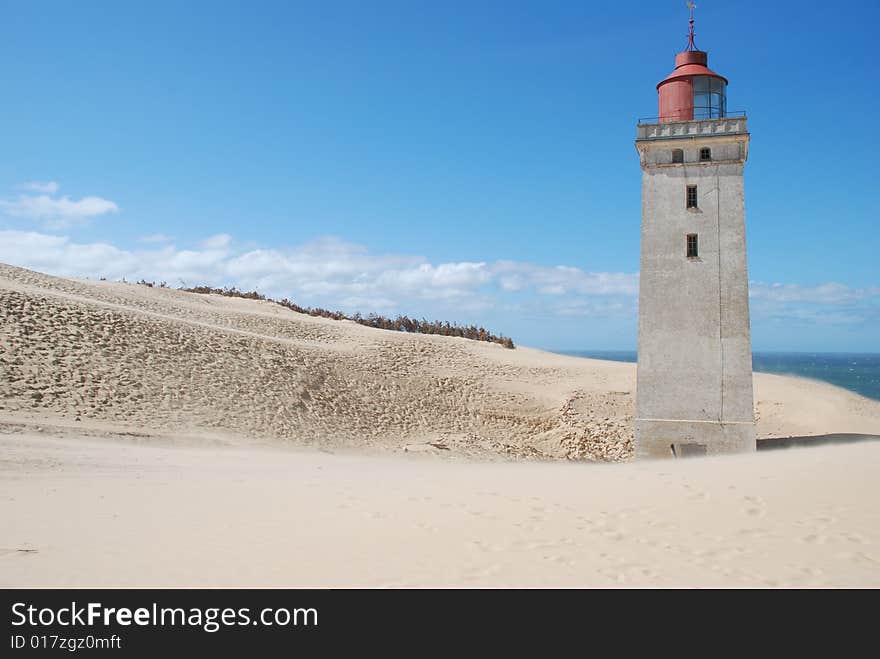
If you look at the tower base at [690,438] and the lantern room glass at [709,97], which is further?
the lantern room glass at [709,97]

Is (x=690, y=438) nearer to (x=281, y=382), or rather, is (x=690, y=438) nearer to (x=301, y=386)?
(x=301, y=386)

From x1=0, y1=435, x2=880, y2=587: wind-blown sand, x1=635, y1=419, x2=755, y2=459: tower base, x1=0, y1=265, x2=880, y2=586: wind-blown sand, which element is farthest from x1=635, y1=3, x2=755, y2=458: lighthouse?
x1=0, y1=435, x2=880, y2=587: wind-blown sand

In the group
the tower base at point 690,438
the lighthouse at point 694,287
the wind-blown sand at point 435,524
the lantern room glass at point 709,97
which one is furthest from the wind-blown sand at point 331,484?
the lantern room glass at point 709,97

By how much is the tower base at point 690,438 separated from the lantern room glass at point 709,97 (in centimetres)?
857

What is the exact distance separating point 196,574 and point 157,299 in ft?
91.7

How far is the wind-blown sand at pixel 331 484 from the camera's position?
622 centimetres

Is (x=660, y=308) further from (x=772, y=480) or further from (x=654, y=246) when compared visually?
(x=772, y=480)

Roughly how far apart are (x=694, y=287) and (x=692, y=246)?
1145mm

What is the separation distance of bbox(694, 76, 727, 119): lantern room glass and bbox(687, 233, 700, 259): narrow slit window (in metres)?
3.46

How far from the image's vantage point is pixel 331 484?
33.1ft

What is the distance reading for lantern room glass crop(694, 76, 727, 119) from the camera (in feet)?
61.5

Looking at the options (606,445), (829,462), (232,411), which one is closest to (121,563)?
(829,462)

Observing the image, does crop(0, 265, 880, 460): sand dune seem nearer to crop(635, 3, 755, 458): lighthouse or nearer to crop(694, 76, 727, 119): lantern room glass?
crop(635, 3, 755, 458): lighthouse

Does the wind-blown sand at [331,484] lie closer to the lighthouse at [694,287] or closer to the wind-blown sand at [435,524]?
the wind-blown sand at [435,524]
